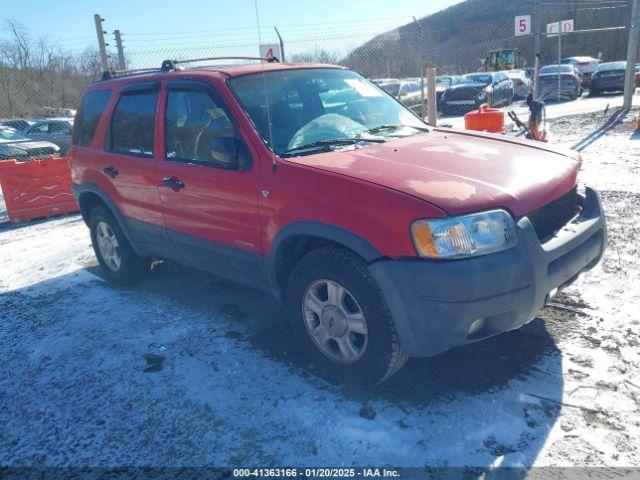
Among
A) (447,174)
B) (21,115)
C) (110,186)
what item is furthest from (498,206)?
(21,115)

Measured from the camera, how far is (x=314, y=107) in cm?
381

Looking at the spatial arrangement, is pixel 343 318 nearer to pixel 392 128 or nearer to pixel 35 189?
pixel 392 128

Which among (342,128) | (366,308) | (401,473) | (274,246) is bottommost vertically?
(401,473)

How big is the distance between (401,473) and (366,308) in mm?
831

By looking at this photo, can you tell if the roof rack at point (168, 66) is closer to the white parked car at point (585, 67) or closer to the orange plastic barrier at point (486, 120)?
the orange plastic barrier at point (486, 120)

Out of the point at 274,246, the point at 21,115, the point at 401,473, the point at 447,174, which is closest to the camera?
the point at 401,473

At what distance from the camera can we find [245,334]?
3.93 m

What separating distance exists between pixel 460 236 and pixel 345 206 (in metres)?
0.63

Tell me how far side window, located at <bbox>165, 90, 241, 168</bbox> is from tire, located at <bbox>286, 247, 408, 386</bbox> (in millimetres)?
898

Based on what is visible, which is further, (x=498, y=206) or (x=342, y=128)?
(x=342, y=128)

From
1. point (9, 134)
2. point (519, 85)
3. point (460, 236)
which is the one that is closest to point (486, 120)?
point (460, 236)

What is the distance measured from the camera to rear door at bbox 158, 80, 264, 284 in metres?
3.40

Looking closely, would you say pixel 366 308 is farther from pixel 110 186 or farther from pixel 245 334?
pixel 110 186

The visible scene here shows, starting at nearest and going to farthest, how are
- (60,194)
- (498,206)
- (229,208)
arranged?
(498,206)
(229,208)
(60,194)
